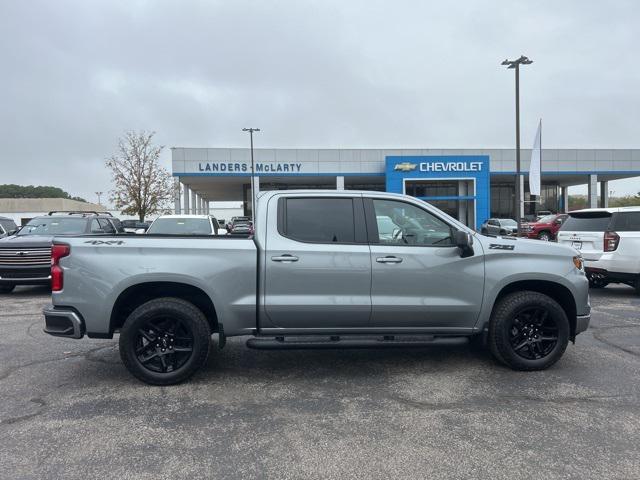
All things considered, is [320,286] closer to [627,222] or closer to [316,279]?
[316,279]

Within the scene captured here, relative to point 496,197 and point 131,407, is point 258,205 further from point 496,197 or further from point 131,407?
point 496,197

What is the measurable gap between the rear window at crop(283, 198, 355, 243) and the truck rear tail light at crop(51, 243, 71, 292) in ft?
6.93

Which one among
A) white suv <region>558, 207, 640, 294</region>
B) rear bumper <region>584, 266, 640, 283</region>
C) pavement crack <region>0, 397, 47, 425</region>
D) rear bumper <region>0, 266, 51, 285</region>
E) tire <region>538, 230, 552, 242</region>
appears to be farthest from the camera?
tire <region>538, 230, 552, 242</region>

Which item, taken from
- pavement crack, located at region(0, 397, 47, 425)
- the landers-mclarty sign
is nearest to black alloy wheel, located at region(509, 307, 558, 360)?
pavement crack, located at region(0, 397, 47, 425)

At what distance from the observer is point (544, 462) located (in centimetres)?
315

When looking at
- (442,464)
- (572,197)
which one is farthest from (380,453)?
(572,197)

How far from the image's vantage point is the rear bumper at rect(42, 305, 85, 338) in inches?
174

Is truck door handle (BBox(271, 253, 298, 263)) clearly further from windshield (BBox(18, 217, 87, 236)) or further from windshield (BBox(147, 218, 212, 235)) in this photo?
windshield (BBox(147, 218, 212, 235))

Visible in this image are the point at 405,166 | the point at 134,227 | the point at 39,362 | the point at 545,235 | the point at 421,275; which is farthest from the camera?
the point at 405,166

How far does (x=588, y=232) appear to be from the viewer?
921 cm

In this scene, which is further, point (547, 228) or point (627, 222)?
point (547, 228)

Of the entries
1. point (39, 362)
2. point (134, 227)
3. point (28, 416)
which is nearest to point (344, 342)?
point (28, 416)

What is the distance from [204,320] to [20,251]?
7.10 meters

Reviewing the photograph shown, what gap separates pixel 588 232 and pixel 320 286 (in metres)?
7.05
